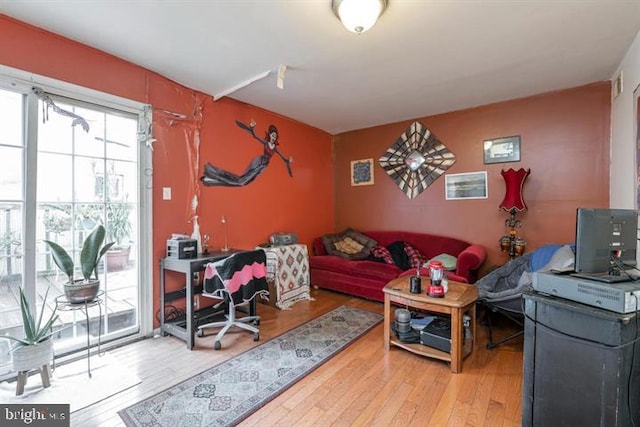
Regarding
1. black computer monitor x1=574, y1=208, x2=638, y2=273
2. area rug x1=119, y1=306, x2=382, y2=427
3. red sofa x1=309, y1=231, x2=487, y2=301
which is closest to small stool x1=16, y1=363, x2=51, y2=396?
area rug x1=119, y1=306, x2=382, y2=427

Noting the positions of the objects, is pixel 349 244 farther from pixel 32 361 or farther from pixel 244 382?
pixel 32 361

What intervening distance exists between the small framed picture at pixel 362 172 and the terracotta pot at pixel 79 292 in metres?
3.71

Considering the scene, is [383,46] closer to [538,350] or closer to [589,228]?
[589,228]

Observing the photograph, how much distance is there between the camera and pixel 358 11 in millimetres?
1687

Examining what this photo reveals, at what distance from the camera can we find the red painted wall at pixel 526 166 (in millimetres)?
3008

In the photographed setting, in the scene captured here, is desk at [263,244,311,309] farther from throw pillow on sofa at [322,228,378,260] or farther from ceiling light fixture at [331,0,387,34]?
ceiling light fixture at [331,0,387,34]

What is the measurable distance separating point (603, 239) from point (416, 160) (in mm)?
2913

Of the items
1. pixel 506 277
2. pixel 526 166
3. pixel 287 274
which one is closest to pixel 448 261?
pixel 506 277

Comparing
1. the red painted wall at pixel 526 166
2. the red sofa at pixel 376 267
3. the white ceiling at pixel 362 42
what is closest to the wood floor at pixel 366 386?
the red sofa at pixel 376 267

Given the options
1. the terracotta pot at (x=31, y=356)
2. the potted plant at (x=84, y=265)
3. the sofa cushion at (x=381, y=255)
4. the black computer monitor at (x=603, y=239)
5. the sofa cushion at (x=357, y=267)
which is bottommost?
the terracotta pot at (x=31, y=356)

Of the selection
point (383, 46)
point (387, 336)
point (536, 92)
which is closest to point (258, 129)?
point (383, 46)

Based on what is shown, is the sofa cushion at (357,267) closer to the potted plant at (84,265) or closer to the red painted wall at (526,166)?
the red painted wall at (526,166)

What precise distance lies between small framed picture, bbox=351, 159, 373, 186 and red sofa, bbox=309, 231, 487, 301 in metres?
0.93

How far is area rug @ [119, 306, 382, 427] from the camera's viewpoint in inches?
63.6
